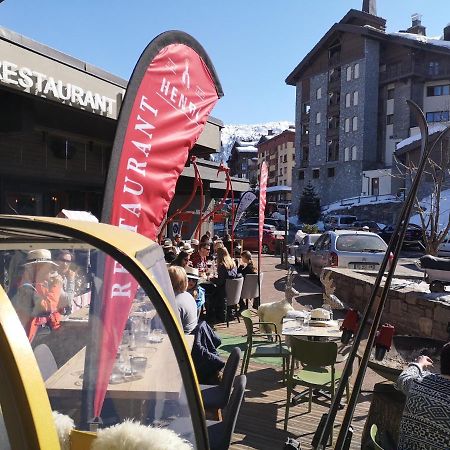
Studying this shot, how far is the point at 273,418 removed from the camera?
16.4 ft

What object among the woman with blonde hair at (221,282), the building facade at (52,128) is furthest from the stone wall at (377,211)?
the woman with blonde hair at (221,282)

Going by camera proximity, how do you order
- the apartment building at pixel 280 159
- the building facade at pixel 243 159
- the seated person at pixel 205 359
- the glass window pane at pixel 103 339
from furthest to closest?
1. the building facade at pixel 243 159
2. the apartment building at pixel 280 159
3. the seated person at pixel 205 359
4. the glass window pane at pixel 103 339

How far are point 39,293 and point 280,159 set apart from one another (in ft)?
268

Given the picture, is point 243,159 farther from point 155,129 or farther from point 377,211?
point 155,129

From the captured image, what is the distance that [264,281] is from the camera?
601 inches

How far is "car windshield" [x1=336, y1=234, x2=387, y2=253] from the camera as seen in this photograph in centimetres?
1261

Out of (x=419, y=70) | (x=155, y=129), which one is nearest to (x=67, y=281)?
(x=155, y=129)

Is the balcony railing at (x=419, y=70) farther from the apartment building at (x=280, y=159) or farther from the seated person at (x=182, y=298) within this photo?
the seated person at (x=182, y=298)

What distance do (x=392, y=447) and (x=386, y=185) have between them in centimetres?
4805

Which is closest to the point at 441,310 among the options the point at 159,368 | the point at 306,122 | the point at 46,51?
the point at 159,368

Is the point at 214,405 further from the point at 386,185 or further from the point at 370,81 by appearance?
the point at 370,81

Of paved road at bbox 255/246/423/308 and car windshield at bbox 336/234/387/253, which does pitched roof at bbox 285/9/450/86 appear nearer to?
paved road at bbox 255/246/423/308

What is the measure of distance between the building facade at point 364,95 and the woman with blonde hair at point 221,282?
40064 mm

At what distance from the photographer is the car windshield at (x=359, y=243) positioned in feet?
41.4
